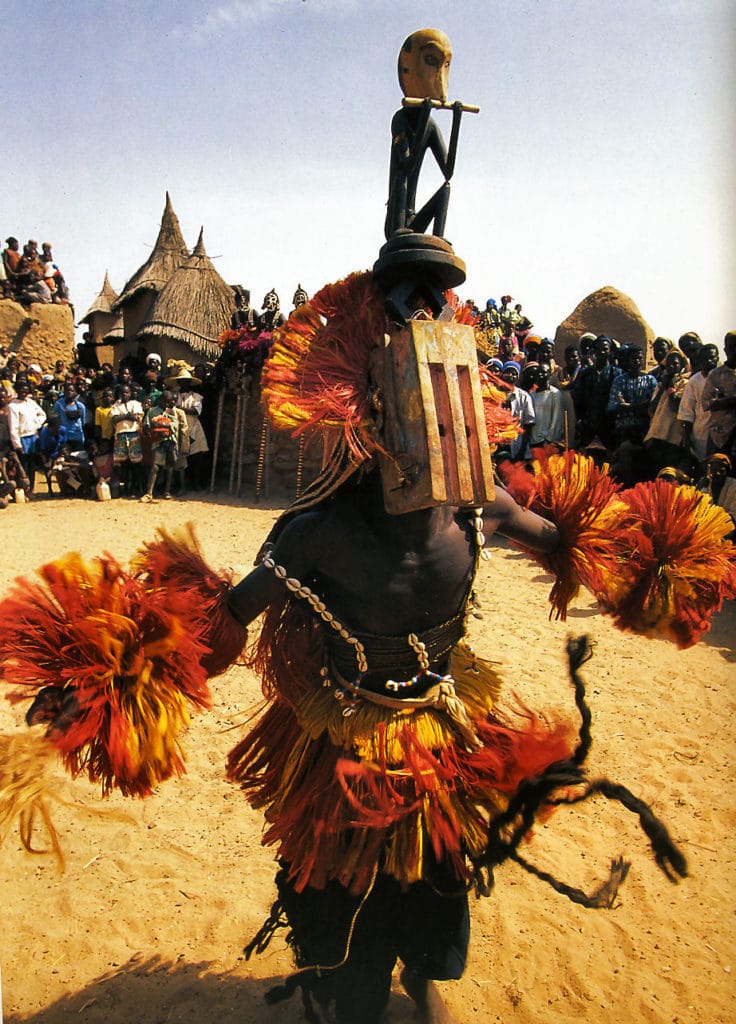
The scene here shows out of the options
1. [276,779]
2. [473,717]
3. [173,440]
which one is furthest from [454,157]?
[173,440]

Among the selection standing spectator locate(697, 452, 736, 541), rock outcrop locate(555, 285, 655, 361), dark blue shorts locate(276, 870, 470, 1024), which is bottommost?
dark blue shorts locate(276, 870, 470, 1024)

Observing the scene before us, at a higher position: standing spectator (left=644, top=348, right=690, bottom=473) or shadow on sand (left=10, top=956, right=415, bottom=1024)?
standing spectator (left=644, top=348, right=690, bottom=473)

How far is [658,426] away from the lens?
7500 millimetres

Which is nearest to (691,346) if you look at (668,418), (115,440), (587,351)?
(668,418)

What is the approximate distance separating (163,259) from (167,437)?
399 inches

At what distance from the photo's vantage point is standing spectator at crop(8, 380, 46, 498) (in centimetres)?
1151

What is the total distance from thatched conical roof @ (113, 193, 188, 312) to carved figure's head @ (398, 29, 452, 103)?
1845cm

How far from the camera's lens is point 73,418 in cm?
1208

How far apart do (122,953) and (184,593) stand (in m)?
1.69

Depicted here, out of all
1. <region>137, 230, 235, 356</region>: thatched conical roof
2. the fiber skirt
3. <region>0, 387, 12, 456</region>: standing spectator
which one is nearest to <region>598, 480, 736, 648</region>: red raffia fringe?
the fiber skirt

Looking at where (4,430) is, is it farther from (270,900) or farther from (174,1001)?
(174,1001)

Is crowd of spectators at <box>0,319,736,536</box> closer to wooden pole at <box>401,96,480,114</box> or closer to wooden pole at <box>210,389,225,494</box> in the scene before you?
wooden pole at <box>210,389,225,494</box>

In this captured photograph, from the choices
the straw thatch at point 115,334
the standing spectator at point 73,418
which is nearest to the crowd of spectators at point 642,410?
the standing spectator at point 73,418

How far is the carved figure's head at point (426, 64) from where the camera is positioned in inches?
68.7
